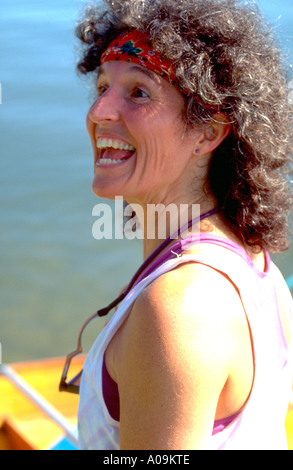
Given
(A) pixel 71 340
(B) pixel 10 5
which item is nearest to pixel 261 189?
(A) pixel 71 340

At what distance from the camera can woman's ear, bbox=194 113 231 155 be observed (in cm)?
139

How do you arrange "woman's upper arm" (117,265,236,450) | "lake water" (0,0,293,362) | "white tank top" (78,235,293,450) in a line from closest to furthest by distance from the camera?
"woman's upper arm" (117,265,236,450), "white tank top" (78,235,293,450), "lake water" (0,0,293,362)

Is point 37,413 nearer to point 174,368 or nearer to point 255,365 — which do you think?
point 255,365

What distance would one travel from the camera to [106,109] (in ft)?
4.73

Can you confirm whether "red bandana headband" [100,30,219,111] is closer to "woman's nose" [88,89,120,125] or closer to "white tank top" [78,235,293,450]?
"woman's nose" [88,89,120,125]

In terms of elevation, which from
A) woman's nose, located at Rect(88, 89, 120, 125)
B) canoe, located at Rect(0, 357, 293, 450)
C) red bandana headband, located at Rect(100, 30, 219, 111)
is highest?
red bandana headband, located at Rect(100, 30, 219, 111)

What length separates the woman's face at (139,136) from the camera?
1.38 m

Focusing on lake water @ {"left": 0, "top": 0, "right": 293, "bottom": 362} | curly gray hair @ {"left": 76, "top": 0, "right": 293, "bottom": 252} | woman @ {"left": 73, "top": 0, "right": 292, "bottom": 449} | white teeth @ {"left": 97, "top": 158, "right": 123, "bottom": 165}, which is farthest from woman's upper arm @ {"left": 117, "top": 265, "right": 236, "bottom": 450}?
lake water @ {"left": 0, "top": 0, "right": 293, "bottom": 362}

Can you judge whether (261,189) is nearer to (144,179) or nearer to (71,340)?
(144,179)

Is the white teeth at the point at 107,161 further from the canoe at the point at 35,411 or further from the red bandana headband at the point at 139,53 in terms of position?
the canoe at the point at 35,411

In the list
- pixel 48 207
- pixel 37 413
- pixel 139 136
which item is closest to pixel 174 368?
pixel 139 136

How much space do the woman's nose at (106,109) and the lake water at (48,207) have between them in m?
2.72

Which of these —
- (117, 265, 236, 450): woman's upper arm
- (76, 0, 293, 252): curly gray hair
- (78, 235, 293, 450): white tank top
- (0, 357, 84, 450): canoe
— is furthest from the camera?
(0, 357, 84, 450): canoe

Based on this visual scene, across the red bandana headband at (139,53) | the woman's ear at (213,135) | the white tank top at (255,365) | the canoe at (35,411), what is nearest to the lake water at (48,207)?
the canoe at (35,411)
